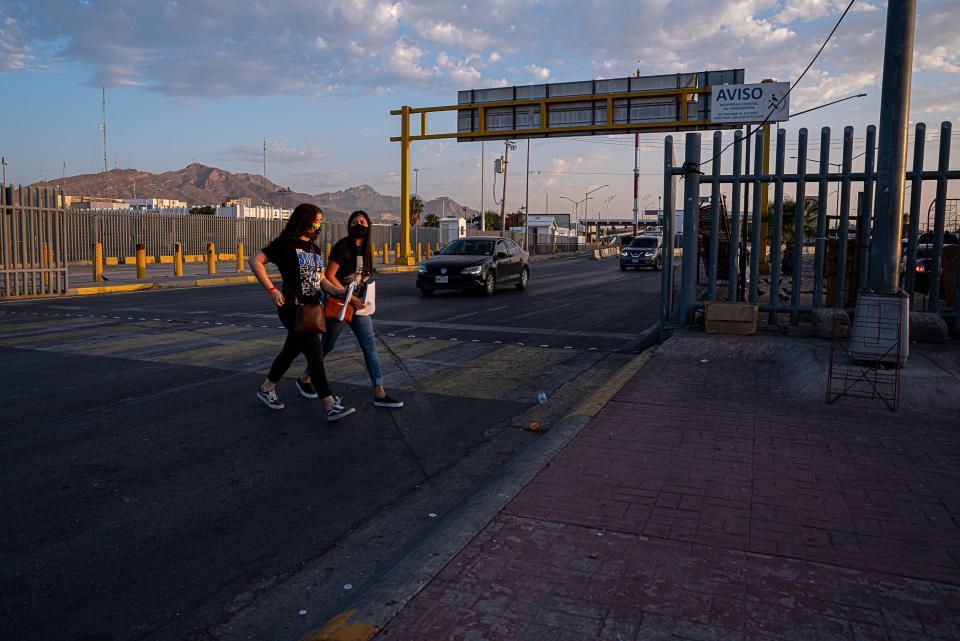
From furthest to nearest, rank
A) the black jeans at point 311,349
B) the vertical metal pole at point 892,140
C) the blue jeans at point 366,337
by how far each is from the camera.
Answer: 1. the vertical metal pole at point 892,140
2. the blue jeans at point 366,337
3. the black jeans at point 311,349

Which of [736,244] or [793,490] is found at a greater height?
[736,244]

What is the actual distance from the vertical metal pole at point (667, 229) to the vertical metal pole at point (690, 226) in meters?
0.19

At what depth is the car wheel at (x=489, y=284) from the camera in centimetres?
1927

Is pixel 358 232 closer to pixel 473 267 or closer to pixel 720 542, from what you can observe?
pixel 720 542

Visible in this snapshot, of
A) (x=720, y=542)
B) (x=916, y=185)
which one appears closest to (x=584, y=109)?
(x=916, y=185)

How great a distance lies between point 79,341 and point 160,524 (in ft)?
24.7

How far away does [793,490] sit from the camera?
4.45m

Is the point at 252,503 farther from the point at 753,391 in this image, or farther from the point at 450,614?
the point at 753,391

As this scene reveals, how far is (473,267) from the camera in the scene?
745 inches

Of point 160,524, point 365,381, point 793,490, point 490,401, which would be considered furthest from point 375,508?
point 365,381

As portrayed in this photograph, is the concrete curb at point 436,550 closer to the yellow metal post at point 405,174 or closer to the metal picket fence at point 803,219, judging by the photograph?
the metal picket fence at point 803,219

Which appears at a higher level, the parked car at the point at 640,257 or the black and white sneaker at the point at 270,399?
the parked car at the point at 640,257

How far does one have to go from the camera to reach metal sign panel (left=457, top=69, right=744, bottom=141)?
2739cm

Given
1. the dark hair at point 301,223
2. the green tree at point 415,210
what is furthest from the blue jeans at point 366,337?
the green tree at point 415,210
